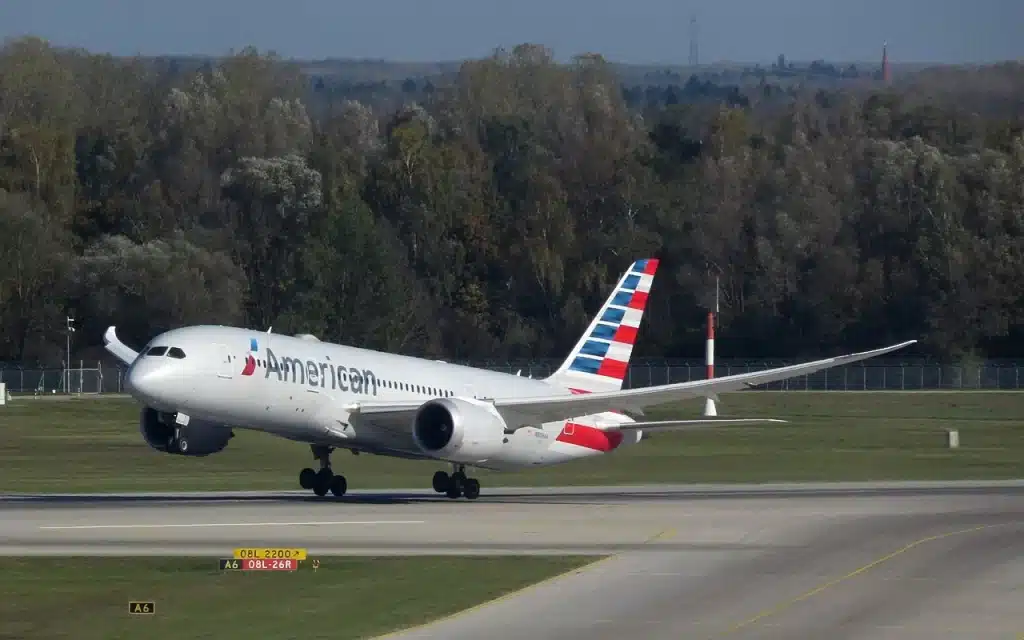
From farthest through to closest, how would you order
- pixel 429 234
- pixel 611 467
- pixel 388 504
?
pixel 429 234, pixel 611 467, pixel 388 504

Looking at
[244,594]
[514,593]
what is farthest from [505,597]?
[244,594]

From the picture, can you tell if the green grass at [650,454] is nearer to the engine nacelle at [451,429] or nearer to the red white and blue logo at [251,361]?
the engine nacelle at [451,429]

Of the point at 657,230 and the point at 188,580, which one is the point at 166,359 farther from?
the point at 657,230

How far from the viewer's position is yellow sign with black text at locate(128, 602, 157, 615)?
25062 mm

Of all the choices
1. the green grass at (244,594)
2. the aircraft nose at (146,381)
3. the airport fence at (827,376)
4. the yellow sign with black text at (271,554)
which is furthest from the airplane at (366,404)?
the airport fence at (827,376)

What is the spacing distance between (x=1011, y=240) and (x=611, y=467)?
69831mm

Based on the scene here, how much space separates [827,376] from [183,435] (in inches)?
3057

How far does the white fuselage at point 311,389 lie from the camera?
4216cm

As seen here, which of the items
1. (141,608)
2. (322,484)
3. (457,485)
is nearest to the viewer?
(141,608)

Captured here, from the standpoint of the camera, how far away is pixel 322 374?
44406 millimetres

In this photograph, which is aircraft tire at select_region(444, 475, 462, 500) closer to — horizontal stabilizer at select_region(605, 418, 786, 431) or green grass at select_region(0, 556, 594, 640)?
horizontal stabilizer at select_region(605, 418, 786, 431)

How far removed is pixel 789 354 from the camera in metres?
122

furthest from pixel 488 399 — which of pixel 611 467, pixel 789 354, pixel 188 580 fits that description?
pixel 789 354

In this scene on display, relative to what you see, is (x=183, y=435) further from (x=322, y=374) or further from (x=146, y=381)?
(x=322, y=374)
